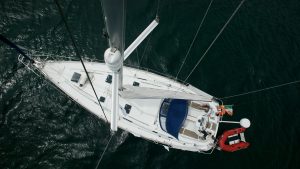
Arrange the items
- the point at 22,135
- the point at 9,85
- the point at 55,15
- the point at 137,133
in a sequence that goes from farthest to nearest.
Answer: the point at 55,15
the point at 9,85
the point at 22,135
the point at 137,133

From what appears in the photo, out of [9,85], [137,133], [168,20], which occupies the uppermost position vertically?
[168,20]

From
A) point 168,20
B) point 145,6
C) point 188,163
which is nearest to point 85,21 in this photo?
point 145,6

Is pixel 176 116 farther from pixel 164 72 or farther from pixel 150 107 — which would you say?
pixel 164 72

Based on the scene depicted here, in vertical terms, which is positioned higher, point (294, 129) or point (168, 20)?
point (168, 20)

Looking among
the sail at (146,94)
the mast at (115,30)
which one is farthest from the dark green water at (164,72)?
the mast at (115,30)

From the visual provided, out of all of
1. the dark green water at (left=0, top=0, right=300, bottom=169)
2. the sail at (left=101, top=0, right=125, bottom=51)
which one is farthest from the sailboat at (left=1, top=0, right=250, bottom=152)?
the sail at (left=101, top=0, right=125, bottom=51)

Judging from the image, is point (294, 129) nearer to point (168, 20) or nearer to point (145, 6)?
point (168, 20)
